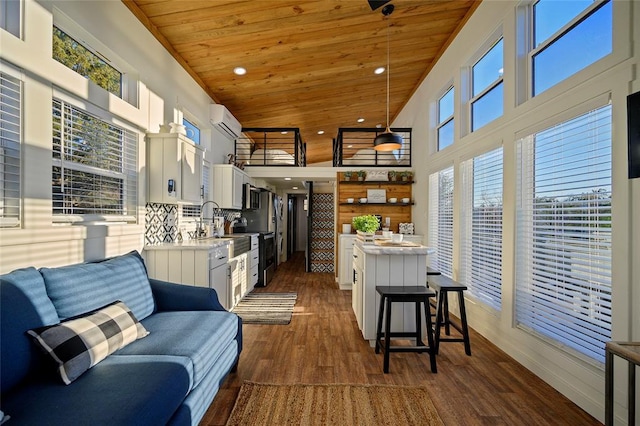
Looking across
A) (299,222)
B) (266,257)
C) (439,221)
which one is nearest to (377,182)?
(439,221)

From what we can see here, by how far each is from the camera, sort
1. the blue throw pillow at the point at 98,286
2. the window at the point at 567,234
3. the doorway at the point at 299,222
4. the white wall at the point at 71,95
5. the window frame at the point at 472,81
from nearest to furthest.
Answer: the blue throw pillow at the point at 98,286 → the white wall at the point at 71,95 → the window at the point at 567,234 → the window frame at the point at 472,81 → the doorway at the point at 299,222

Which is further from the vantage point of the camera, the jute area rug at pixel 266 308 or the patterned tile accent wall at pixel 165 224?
the jute area rug at pixel 266 308

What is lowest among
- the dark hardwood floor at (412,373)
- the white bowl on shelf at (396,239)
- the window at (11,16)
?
the dark hardwood floor at (412,373)

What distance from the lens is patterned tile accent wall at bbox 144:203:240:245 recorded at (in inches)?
115

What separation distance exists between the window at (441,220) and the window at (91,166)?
12.6 ft

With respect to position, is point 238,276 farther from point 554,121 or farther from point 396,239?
point 554,121

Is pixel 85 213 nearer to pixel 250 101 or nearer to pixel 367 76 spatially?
pixel 250 101

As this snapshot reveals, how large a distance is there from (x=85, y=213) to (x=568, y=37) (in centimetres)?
397

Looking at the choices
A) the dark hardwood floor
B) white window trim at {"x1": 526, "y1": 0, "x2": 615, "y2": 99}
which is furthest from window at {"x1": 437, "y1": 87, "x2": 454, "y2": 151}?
the dark hardwood floor

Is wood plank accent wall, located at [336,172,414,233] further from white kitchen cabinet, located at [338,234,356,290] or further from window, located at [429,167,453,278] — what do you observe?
window, located at [429,167,453,278]

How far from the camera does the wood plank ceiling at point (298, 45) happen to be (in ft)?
9.46

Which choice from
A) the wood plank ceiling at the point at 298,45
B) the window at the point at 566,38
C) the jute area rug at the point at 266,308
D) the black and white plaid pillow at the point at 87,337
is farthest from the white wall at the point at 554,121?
the black and white plaid pillow at the point at 87,337

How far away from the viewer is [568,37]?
6.95ft

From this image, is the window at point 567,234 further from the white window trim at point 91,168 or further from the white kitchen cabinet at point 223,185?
the white kitchen cabinet at point 223,185
